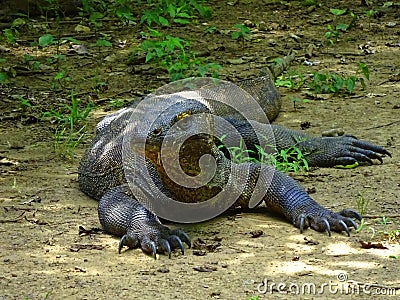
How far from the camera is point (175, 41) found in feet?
22.8

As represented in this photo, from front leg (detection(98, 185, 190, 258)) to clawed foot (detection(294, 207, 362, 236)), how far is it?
626mm

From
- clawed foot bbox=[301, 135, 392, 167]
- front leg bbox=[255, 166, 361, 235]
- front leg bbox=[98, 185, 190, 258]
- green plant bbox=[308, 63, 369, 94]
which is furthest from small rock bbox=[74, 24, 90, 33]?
front leg bbox=[255, 166, 361, 235]

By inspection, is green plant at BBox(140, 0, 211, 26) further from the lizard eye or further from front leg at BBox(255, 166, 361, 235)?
the lizard eye

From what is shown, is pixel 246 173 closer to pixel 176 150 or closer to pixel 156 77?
pixel 176 150

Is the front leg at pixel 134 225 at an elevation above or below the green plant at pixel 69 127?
above

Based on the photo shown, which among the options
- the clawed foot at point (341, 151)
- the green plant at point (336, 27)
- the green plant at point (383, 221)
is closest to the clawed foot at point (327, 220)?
the green plant at point (383, 221)

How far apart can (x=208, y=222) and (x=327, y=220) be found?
0.65m

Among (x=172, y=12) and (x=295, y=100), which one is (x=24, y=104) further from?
(x=295, y=100)

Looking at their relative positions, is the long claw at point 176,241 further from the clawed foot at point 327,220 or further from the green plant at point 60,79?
the green plant at point 60,79

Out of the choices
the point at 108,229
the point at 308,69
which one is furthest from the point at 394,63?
the point at 108,229

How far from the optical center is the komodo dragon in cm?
363

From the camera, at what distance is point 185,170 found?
12.3ft

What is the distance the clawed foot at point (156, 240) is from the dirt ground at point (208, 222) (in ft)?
0.16

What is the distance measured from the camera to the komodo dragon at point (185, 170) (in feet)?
11.9
